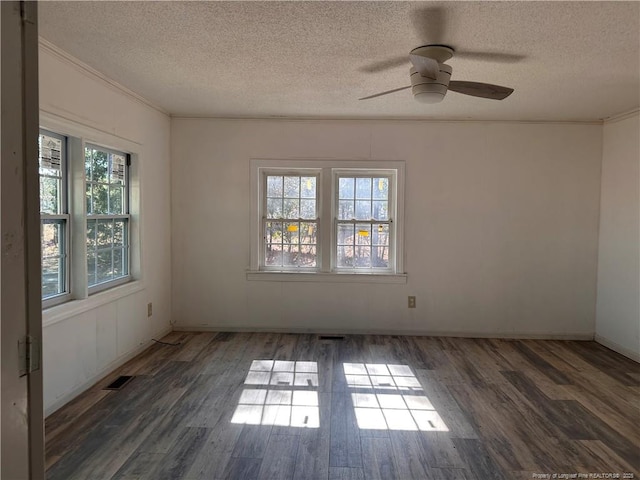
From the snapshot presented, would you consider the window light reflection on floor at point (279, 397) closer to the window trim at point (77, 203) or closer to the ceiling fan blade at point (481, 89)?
the window trim at point (77, 203)

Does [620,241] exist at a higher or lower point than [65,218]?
lower

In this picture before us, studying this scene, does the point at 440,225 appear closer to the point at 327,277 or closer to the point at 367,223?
the point at 367,223

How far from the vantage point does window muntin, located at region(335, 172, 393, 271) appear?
188 inches

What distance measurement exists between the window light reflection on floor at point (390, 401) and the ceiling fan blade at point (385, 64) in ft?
8.31

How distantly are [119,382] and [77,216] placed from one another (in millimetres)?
1419

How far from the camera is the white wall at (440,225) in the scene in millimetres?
4609

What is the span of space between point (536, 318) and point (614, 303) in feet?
2.59

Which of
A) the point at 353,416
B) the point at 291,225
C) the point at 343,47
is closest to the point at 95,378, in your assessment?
the point at 353,416

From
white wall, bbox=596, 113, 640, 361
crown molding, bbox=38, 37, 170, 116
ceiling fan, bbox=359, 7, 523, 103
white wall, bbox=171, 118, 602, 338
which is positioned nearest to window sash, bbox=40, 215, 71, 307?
crown molding, bbox=38, 37, 170, 116

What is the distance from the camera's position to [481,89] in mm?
2762

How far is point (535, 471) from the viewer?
222 cm

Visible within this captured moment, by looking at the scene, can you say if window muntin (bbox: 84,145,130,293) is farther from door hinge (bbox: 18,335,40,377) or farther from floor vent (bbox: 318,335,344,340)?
door hinge (bbox: 18,335,40,377)

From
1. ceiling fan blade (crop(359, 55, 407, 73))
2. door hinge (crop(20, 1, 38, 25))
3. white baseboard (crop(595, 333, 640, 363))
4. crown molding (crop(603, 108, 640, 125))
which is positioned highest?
crown molding (crop(603, 108, 640, 125))

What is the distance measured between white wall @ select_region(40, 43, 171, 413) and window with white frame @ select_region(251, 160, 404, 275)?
3.58 ft
